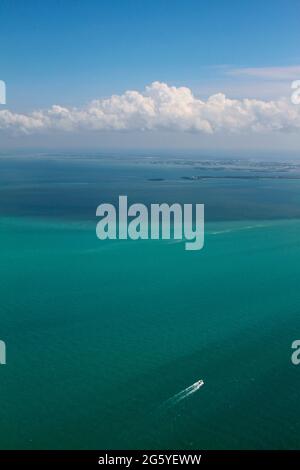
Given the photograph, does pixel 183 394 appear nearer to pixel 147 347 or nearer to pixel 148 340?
pixel 147 347

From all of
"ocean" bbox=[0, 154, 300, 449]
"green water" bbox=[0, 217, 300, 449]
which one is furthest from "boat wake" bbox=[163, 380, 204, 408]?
"green water" bbox=[0, 217, 300, 449]

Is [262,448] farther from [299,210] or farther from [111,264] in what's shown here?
[299,210]

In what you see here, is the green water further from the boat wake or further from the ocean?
the boat wake

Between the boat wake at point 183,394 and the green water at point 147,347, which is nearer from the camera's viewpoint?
the green water at point 147,347

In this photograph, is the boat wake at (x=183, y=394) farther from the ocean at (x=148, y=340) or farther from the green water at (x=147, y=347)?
the green water at (x=147, y=347)

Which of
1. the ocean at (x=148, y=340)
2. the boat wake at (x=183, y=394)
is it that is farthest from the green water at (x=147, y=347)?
the boat wake at (x=183, y=394)

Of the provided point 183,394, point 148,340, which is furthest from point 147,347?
point 183,394
